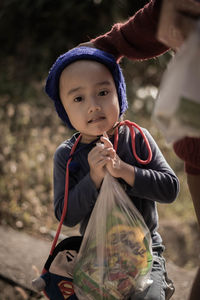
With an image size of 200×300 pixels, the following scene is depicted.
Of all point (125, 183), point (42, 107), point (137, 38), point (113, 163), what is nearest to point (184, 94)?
point (113, 163)

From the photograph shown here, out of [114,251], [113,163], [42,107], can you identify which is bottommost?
[114,251]

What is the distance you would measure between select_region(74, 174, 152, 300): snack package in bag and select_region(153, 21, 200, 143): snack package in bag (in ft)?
1.80

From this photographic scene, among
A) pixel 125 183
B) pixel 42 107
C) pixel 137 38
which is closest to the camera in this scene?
pixel 125 183

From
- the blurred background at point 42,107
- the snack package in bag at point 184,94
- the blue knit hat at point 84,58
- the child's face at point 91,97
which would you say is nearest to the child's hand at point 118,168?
the child's face at point 91,97

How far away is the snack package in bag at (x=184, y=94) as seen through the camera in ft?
3.72

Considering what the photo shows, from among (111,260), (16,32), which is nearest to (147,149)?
(111,260)

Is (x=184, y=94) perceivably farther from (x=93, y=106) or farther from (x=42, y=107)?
(x=42, y=107)

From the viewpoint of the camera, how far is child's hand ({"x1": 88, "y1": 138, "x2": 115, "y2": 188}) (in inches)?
64.3

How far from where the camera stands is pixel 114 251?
161 centimetres

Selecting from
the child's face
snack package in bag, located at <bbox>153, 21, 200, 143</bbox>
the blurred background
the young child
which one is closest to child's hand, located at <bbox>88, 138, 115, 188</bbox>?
the young child

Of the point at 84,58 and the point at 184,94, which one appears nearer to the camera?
the point at 184,94

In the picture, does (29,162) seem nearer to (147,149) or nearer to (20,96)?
(20,96)

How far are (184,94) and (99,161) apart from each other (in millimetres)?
591

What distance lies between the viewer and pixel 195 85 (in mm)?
1141
